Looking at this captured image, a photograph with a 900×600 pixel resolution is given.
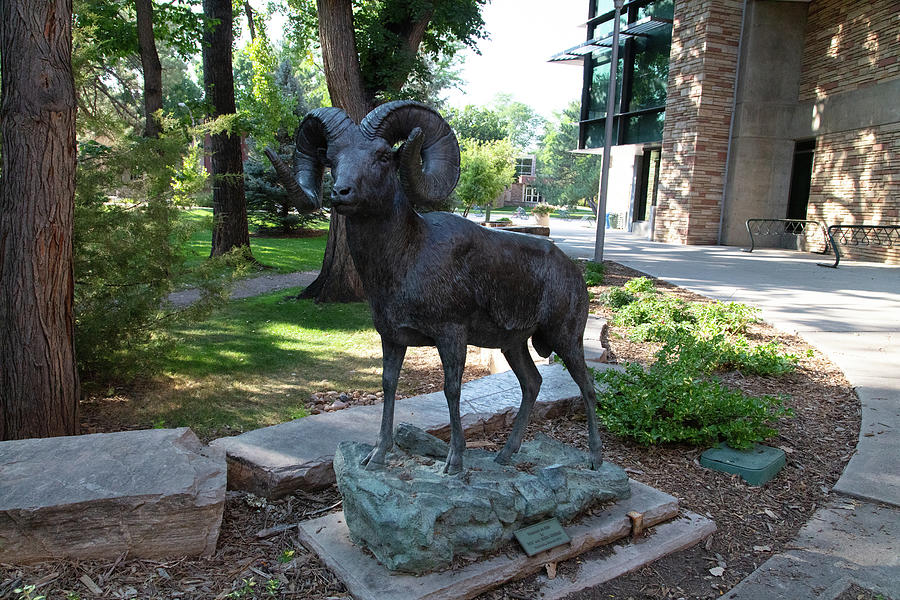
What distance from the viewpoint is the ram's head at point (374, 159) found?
8.69 feet

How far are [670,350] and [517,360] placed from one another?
2.48 metres

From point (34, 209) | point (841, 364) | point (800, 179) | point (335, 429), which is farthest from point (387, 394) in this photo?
point (800, 179)

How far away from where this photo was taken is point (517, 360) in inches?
141

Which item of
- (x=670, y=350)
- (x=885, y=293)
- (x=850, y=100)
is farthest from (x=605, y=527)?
(x=850, y=100)

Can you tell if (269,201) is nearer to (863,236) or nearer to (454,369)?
(863,236)

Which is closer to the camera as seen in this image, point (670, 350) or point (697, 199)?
point (670, 350)

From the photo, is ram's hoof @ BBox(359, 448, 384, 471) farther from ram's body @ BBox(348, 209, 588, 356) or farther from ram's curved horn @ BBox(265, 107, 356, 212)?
ram's curved horn @ BBox(265, 107, 356, 212)

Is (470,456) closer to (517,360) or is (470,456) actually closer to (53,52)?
(517,360)

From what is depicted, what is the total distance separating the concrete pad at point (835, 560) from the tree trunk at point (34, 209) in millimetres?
4776

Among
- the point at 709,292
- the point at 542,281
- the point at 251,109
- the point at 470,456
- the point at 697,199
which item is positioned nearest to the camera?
the point at 542,281

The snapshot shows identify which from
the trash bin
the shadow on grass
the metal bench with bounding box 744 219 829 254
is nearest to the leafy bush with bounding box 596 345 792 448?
the shadow on grass

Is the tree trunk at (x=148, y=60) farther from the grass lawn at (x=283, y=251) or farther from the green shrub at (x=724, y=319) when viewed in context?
the green shrub at (x=724, y=319)

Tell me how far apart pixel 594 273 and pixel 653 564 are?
898cm

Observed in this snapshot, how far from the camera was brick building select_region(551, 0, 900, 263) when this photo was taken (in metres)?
15.6
